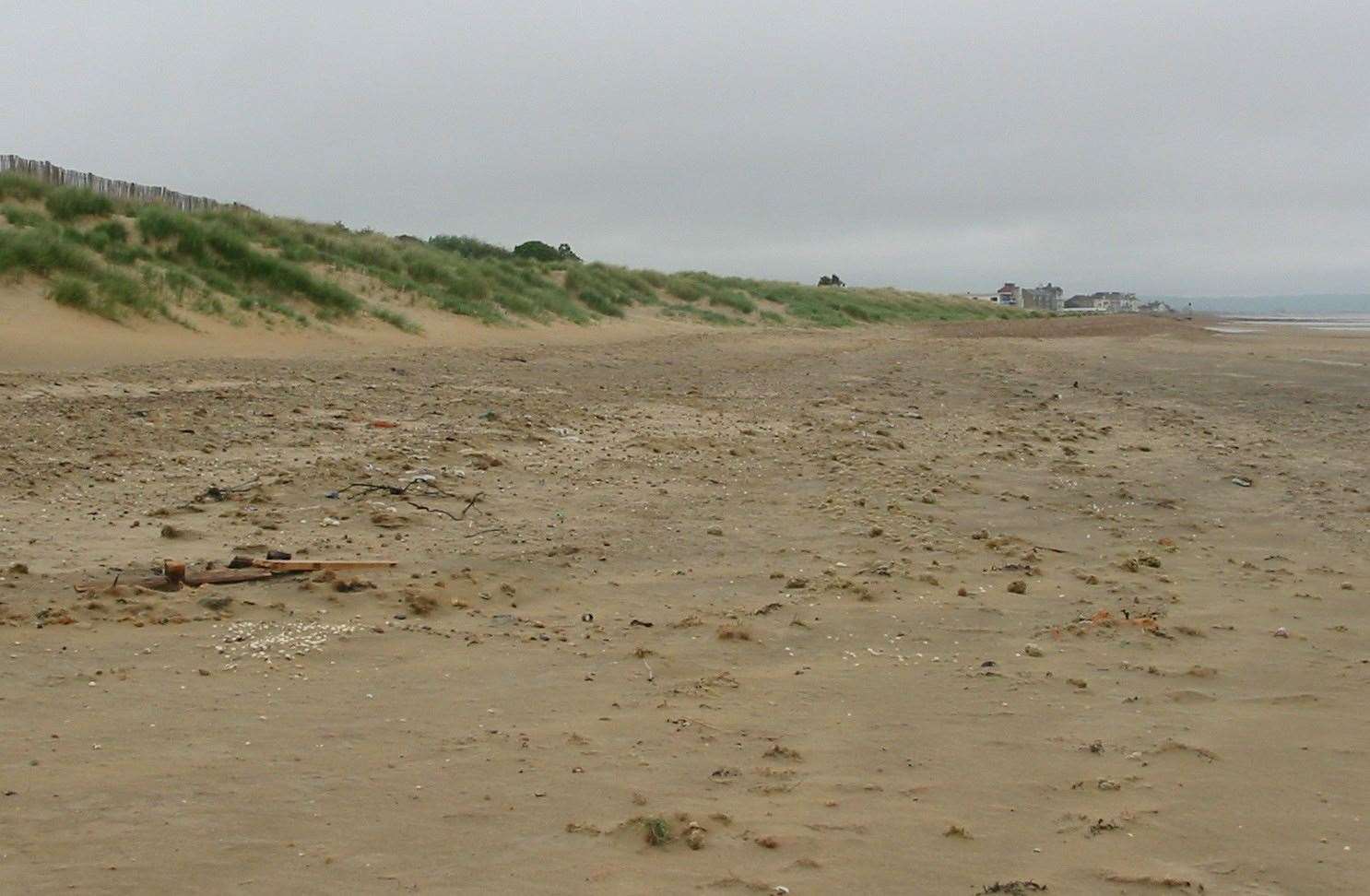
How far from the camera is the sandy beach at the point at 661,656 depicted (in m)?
3.01

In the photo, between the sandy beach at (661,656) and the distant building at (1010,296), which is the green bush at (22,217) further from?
the distant building at (1010,296)

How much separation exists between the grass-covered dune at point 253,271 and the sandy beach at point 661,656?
406cm

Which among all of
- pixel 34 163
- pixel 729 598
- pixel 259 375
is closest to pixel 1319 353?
pixel 259 375

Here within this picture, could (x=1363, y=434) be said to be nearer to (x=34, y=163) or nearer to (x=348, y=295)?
(x=348, y=295)

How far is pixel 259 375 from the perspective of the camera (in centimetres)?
1029

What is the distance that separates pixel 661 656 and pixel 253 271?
12.9m

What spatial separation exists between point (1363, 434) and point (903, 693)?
292 inches

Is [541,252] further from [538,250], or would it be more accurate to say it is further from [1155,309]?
[1155,309]

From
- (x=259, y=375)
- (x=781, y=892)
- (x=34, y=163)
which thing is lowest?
(x=781, y=892)

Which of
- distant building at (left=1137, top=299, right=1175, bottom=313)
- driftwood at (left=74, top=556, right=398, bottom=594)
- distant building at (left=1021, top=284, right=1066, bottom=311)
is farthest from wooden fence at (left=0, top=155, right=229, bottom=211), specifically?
distant building at (left=1021, top=284, right=1066, bottom=311)

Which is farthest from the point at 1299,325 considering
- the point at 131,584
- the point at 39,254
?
the point at 131,584

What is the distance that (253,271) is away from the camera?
16.0 meters

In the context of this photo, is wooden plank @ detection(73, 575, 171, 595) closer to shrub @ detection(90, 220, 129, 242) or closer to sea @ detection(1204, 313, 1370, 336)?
shrub @ detection(90, 220, 129, 242)

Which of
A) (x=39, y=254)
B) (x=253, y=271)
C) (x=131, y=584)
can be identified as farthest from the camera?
(x=253, y=271)
